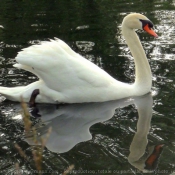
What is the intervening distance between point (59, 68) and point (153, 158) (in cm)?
254

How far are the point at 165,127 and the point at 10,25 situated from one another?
8.92 metres

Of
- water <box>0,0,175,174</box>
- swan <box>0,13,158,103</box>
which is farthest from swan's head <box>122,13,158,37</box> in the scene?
swan <box>0,13,158,103</box>

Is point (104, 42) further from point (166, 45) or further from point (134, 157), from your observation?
point (134, 157)

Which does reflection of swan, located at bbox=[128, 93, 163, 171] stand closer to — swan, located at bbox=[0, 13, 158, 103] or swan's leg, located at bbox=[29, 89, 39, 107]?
swan, located at bbox=[0, 13, 158, 103]

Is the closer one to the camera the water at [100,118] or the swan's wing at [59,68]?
the water at [100,118]

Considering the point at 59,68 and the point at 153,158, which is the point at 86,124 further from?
the point at 153,158

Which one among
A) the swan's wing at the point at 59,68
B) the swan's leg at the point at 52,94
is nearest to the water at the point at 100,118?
the swan's leg at the point at 52,94

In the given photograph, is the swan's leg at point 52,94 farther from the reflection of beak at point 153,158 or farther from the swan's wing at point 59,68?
the reflection of beak at point 153,158

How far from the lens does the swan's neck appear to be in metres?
8.59

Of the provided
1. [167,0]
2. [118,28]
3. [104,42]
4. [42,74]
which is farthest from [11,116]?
[167,0]

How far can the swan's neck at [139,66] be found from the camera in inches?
338

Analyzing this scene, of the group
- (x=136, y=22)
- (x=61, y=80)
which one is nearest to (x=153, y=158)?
(x=61, y=80)

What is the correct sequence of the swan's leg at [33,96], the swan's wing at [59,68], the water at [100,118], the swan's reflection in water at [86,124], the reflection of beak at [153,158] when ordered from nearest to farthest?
the reflection of beak at [153,158], the water at [100,118], the swan's reflection in water at [86,124], the swan's wing at [59,68], the swan's leg at [33,96]

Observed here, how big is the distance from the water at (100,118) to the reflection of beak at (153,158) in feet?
0.20
